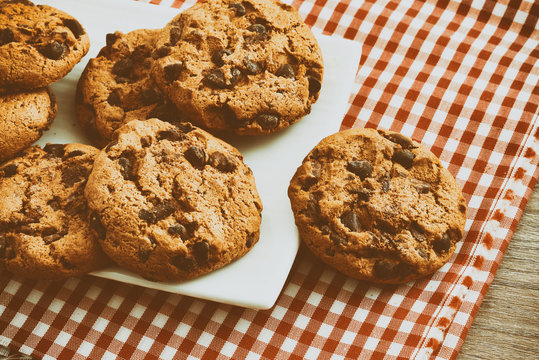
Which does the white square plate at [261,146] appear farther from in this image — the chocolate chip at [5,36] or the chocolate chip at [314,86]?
the chocolate chip at [5,36]

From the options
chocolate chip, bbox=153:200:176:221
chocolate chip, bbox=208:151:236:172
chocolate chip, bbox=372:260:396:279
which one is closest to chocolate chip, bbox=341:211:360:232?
chocolate chip, bbox=372:260:396:279

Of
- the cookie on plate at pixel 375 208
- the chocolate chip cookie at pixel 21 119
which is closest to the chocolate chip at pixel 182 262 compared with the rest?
the cookie on plate at pixel 375 208

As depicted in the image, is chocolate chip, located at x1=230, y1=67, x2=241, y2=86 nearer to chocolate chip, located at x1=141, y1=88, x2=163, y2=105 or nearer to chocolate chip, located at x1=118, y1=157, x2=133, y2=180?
chocolate chip, located at x1=141, y1=88, x2=163, y2=105

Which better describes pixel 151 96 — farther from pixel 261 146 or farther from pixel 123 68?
pixel 261 146

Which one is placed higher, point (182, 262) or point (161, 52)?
point (161, 52)

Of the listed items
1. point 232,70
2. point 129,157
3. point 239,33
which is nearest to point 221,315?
point 129,157

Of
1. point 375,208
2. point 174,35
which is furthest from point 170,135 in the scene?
point 375,208
